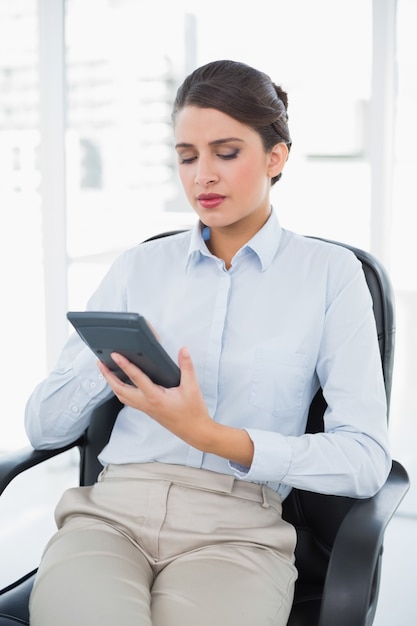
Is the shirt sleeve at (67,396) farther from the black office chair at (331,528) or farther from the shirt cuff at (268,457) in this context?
the shirt cuff at (268,457)

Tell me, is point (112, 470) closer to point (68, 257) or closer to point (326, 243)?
point (326, 243)

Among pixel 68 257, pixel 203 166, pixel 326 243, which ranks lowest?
pixel 68 257

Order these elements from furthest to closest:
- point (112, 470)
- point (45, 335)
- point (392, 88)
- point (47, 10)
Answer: point (45, 335), point (47, 10), point (392, 88), point (112, 470)

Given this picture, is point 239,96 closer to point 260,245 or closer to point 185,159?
point 185,159

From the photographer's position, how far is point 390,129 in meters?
2.79

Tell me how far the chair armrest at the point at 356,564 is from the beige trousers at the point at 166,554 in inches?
5.6

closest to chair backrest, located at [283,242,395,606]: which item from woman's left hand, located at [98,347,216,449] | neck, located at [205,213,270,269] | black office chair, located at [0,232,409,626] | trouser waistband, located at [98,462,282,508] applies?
black office chair, located at [0,232,409,626]

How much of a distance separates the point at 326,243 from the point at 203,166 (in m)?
0.29

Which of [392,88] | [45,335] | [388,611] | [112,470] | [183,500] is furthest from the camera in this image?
[45,335]

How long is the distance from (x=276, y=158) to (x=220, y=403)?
1.54 ft

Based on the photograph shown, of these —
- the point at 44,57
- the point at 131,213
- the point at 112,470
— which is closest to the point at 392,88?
the point at 131,213

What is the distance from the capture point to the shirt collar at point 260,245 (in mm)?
1540

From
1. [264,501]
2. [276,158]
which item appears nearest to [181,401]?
[264,501]

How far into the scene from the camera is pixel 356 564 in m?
1.17
